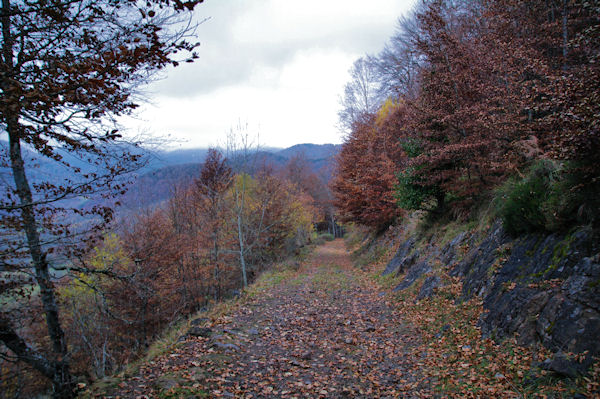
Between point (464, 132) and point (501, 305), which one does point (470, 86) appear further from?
point (501, 305)

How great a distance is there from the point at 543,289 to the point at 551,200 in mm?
1437

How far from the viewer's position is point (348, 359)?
568 cm

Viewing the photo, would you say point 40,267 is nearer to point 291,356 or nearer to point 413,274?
point 291,356

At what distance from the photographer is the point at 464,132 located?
8734 millimetres

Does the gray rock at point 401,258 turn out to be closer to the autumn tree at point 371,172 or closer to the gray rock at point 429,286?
the autumn tree at point 371,172

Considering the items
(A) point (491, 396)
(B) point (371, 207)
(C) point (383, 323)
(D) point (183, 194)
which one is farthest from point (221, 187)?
(A) point (491, 396)

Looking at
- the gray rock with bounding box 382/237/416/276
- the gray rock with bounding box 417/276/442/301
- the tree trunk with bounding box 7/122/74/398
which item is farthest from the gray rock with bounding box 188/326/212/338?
the gray rock with bounding box 382/237/416/276

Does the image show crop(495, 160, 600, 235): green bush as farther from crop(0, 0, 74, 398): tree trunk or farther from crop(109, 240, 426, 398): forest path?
crop(0, 0, 74, 398): tree trunk

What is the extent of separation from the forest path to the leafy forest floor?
0.06 feet

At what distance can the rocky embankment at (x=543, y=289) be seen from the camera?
3.58 m

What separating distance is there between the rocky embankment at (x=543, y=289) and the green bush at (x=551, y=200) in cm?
21

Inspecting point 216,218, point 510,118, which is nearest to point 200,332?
point 510,118

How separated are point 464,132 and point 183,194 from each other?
13830 millimetres

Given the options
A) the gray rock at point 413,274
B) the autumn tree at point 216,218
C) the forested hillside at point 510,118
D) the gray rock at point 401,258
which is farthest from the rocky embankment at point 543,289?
the autumn tree at point 216,218
